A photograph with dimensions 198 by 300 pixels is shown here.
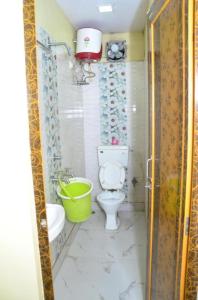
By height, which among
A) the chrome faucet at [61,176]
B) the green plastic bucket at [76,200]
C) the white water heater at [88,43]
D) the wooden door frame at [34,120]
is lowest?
the green plastic bucket at [76,200]

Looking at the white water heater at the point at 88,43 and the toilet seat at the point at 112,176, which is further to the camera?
the toilet seat at the point at 112,176

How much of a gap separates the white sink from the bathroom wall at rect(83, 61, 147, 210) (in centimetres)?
175

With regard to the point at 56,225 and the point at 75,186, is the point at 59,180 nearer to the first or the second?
the point at 75,186

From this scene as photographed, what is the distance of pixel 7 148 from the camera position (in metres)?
0.97

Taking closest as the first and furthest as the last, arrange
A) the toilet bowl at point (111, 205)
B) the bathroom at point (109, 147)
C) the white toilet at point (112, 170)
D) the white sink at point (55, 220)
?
the bathroom at point (109, 147), the white sink at point (55, 220), the toilet bowl at point (111, 205), the white toilet at point (112, 170)

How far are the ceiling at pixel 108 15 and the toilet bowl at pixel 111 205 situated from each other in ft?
6.81

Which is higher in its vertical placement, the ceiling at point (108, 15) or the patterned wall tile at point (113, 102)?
the ceiling at point (108, 15)

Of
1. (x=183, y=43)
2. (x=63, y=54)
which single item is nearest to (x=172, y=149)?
(x=183, y=43)

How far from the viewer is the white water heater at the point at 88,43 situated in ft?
8.81

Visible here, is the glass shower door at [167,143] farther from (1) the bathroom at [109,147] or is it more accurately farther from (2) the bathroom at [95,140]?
(2) the bathroom at [95,140]

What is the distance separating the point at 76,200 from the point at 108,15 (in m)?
1.99

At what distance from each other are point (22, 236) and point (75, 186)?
1538mm

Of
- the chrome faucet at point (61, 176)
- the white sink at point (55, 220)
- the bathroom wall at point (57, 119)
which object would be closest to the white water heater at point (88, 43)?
the bathroom wall at point (57, 119)

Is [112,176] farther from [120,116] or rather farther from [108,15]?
[108,15]
